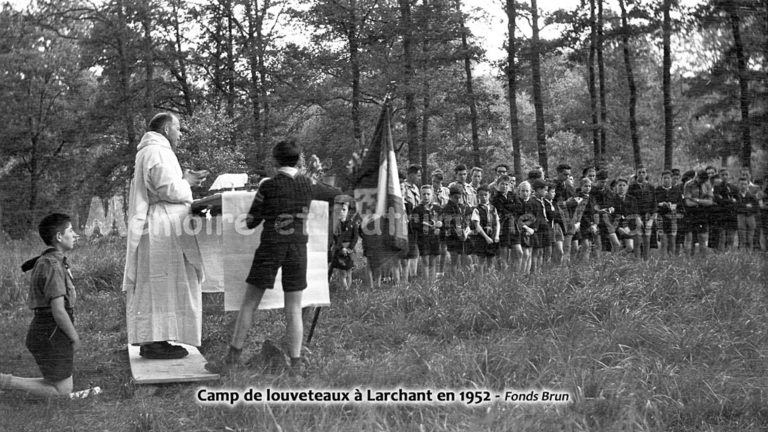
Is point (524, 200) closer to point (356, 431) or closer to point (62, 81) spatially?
point (356, 431)

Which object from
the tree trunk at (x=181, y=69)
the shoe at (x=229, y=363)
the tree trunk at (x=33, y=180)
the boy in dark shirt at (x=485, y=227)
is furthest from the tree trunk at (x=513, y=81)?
the shoe at (x=229, y=363)

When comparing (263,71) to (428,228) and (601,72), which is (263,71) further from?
(428,228)

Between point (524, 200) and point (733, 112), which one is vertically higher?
point (733, 112)

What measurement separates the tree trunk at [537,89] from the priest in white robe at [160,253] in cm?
1114

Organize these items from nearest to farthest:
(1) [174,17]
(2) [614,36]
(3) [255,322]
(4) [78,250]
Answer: (3) [255,322] → (4) [78,250] → (2) [614,36] → (1) [174,17]

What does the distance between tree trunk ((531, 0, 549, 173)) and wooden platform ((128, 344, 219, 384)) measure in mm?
11202

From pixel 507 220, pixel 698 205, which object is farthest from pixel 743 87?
pixel 507 220

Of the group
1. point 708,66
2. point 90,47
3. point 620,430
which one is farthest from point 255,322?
point 90,47

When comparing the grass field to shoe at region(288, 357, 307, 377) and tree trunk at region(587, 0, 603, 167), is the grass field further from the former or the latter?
tree trunk at region(587, 0, 603, 167)

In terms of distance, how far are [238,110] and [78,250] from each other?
9662 mm

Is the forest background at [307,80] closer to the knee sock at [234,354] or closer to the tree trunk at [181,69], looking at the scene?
the tree trunk at [181,69]

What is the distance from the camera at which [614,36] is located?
1731 cm

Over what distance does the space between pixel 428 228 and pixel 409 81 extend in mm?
7739

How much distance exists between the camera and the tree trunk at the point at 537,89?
15.1 meters
